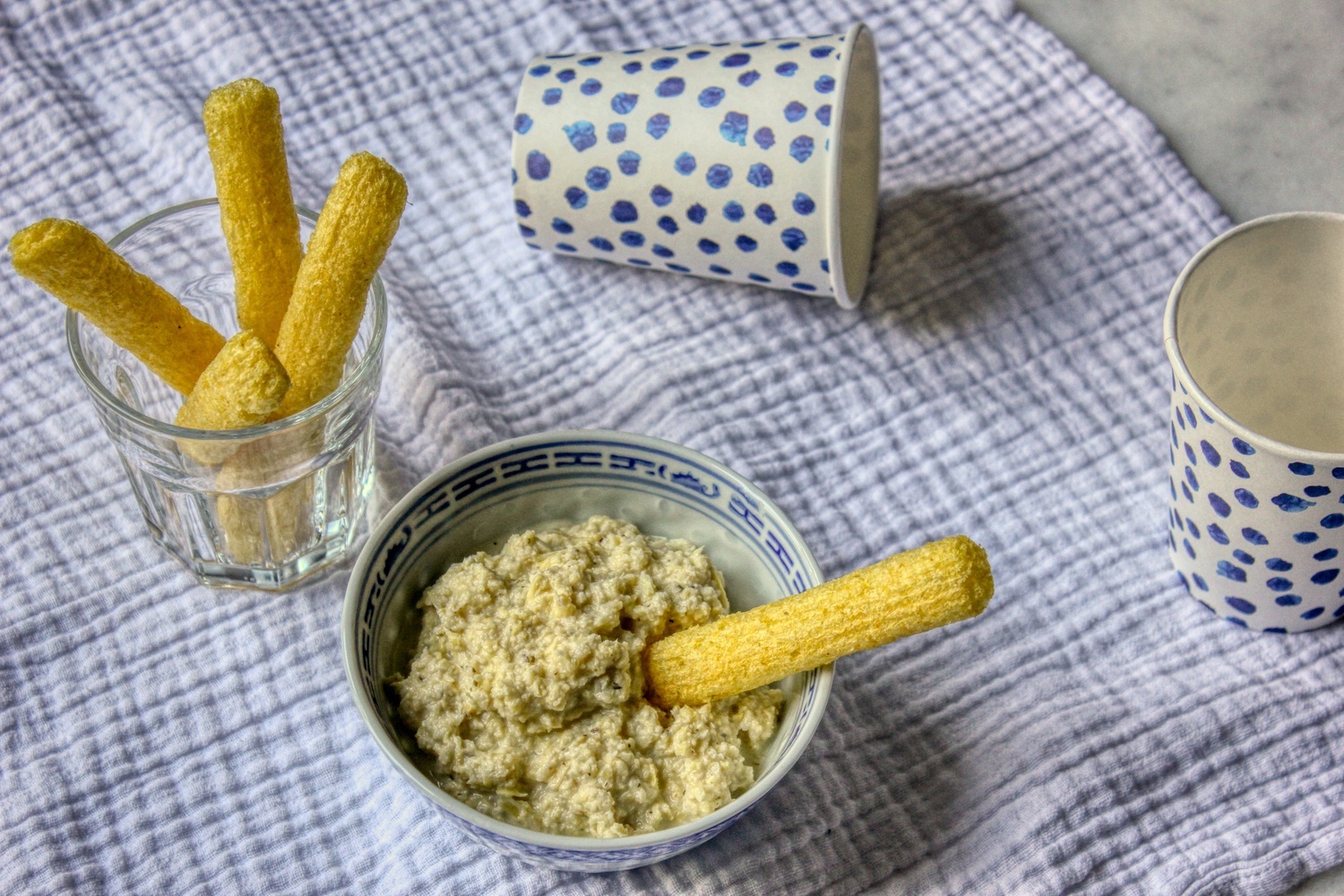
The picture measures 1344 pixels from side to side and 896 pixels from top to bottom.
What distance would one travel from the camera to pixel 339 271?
0.87 m

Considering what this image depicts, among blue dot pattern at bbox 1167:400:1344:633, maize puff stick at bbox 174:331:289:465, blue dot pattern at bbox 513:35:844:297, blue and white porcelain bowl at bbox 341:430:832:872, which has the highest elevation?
maize puff stick at bbox 174:331:289:465

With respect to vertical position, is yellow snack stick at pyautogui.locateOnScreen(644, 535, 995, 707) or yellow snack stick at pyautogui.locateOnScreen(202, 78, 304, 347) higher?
yellow snack stick at pyautogui.locateOnScreen(202, 78, 304, 347)

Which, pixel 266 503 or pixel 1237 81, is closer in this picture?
pixel 266 503

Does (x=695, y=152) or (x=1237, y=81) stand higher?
(x=695, y=152)

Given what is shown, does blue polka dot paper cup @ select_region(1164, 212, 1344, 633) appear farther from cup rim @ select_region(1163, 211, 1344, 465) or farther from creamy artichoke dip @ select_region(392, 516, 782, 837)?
creamy artichoke dip @ select_region(392, 516, 782, 837)

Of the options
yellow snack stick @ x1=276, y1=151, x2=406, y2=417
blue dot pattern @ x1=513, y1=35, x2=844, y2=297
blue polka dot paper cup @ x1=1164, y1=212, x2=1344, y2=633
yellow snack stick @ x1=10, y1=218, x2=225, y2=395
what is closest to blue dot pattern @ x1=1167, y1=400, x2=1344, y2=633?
blue polka dot paper cup @ x1=1164, y1=212, x2=1344, y2=633

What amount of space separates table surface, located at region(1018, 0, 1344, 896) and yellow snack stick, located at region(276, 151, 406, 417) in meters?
0.90

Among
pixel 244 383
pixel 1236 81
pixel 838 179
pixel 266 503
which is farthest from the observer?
pixel 1236 81

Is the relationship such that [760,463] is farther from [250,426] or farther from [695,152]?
[250,426]

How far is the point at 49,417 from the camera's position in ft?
3.72

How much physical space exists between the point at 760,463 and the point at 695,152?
27 cm

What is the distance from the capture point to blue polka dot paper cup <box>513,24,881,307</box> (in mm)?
1126

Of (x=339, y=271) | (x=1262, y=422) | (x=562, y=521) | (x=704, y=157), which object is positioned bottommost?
(x=1262, y=422)

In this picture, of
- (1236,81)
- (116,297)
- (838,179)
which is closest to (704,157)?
(838,179)
